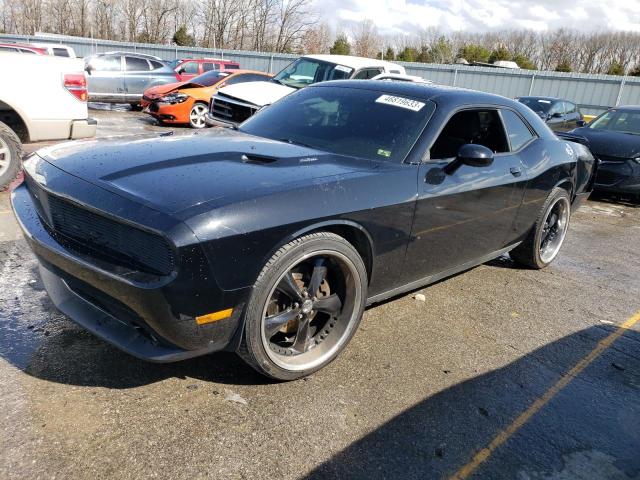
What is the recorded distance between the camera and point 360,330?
11.4ft

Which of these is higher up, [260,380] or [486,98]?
[486,98]

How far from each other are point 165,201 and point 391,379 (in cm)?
157

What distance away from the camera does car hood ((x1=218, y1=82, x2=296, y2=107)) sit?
9242mm

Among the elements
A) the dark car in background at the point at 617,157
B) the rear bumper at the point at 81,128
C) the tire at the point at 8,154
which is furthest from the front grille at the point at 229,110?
the dark car in background at the point at 617,157

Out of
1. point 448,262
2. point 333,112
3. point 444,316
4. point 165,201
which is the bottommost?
point 444,316

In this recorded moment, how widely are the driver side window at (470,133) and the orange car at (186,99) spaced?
9.18 meters

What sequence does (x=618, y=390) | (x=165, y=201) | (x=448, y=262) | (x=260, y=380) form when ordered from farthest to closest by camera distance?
(x=448, y=262) → (x=618, y=390) → (x=260, y=380) → (x=165, y=201)

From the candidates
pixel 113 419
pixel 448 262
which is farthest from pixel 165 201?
pixel 448 262

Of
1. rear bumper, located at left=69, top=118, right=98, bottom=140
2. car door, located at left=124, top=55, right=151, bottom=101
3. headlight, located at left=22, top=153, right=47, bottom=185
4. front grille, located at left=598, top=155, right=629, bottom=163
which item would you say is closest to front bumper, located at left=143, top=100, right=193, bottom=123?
car door, located at left=124, top=55, right=151, bottom=101

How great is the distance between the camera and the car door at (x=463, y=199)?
10.9 ft

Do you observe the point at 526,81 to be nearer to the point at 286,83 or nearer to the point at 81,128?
the point at 286,83

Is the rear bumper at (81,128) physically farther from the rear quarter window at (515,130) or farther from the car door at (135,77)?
the car door at (135,77)

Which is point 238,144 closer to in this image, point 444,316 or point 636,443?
point 444,316

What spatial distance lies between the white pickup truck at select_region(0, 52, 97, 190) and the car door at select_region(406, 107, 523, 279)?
4.50 m
